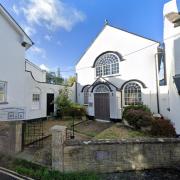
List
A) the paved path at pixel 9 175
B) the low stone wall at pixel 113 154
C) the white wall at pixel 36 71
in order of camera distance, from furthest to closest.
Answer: the white wall at pixel 36 71
the low stone wall at pixel 113 154
the paved path at pixel 9 175

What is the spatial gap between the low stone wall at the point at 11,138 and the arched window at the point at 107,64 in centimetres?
1113

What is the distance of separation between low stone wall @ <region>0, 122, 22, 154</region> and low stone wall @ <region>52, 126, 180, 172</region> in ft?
8.00

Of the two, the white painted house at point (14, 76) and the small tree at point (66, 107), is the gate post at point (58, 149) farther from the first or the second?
the small tree at point (66, 107)

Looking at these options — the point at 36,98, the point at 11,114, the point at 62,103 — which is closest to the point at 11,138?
the point at 11,114

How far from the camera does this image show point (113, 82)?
17094 mm

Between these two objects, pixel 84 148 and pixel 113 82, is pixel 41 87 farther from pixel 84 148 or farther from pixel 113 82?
pixel 84 148

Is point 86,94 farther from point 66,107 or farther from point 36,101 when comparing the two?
point 36,101

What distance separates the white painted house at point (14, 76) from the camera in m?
12.4

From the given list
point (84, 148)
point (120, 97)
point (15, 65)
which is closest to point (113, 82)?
point (120, 97)

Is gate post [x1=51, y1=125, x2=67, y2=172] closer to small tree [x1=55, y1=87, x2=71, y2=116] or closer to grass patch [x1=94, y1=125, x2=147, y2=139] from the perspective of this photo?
grass patch [x1=94, y1=125, x2=147, y2=139]

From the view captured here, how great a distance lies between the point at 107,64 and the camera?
17.8 m

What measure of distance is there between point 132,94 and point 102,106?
10.5ft

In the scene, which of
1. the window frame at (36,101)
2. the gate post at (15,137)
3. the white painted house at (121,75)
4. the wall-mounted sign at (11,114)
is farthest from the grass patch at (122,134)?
the window frame at (36,101)

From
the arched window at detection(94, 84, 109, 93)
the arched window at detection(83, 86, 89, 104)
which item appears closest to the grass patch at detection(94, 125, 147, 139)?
the arched window at detection(94, 84, 109, 93)
